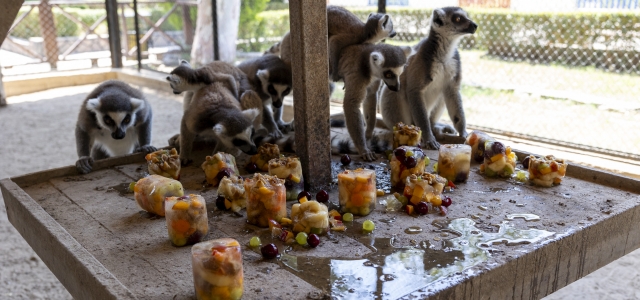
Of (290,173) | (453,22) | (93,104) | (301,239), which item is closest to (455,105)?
(453,22)

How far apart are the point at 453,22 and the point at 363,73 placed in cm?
82

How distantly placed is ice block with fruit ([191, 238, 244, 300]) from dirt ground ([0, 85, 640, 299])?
255 centimetres

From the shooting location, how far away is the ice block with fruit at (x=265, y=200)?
7.99 feet

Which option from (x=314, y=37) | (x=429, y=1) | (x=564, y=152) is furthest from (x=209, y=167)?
(x=429, y=1)

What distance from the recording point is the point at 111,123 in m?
3.74

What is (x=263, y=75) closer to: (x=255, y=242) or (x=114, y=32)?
(x=255, y=242)

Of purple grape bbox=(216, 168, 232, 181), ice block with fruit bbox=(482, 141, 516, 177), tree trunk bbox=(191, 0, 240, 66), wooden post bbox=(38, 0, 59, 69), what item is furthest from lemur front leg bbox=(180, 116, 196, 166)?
wooden post bbox=(38, 0, 59, 69)

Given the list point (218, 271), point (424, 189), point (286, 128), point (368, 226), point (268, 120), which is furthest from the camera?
point (286, 128)

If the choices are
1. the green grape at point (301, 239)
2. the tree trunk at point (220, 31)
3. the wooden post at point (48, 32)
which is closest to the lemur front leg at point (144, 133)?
the green grape at point (301, 239)

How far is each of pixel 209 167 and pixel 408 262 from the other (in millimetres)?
→ 1378

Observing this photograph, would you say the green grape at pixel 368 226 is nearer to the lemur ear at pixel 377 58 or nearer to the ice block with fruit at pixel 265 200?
the ice block with fruit at pixel 265 200

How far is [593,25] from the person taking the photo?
21.4 ft

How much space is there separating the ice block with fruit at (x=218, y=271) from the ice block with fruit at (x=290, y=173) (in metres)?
0.99

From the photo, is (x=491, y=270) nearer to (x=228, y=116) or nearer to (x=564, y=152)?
Answer: (x=228, y=116)
